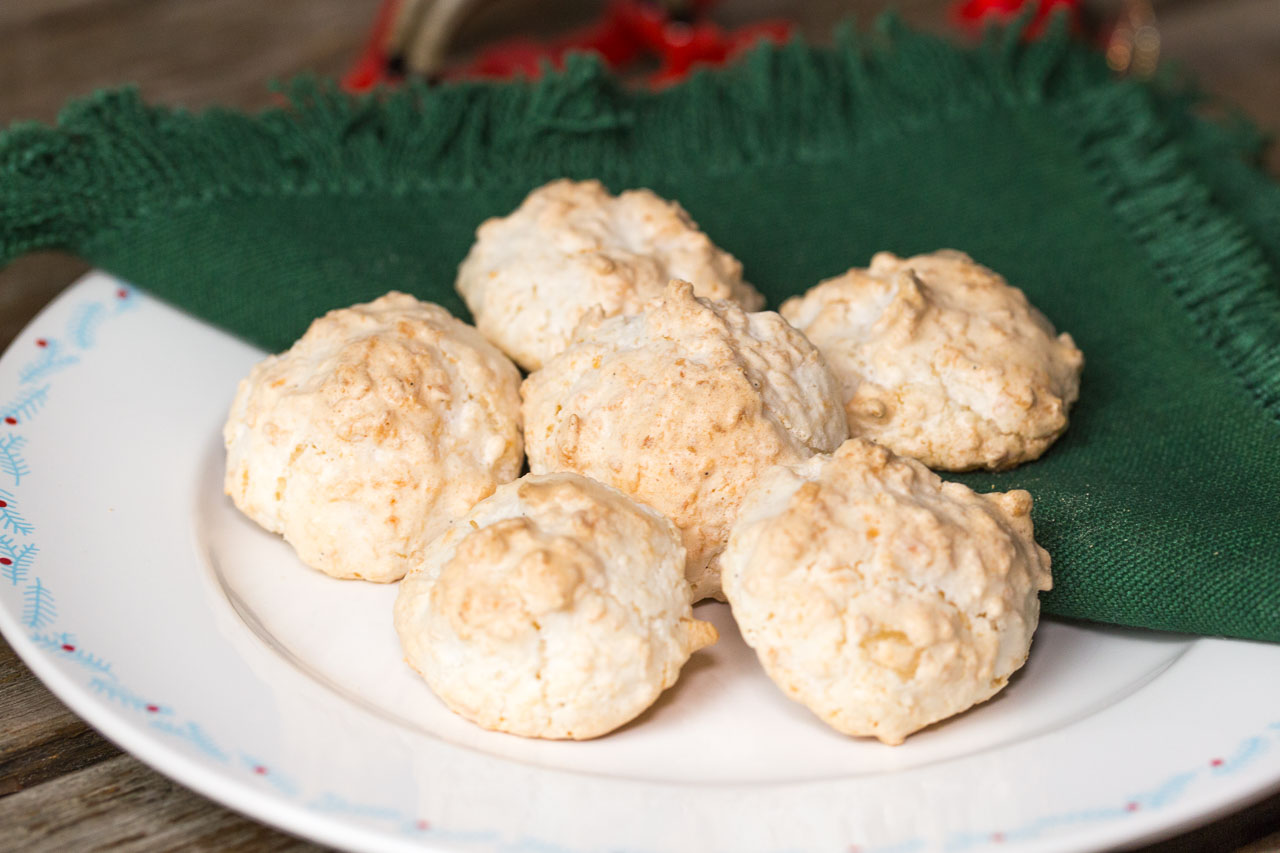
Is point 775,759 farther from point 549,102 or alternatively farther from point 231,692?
point 549,102

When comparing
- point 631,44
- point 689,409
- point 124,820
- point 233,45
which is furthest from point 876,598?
point 233,45

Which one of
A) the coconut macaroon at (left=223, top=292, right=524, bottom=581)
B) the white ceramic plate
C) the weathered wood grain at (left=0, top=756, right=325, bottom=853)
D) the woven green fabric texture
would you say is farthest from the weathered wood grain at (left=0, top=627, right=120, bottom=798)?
the woven green fabric texture

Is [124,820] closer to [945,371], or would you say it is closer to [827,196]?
[945,371]

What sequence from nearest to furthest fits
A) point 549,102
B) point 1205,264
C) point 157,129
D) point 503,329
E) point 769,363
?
point 769,363 → point 503,329 → point 1205,264 → point 157,129 → point 549,102

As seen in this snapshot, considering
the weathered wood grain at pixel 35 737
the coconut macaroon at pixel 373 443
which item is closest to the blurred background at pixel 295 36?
the coconut macaroon at pixel 373 443

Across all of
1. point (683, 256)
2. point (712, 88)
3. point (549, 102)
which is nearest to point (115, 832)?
point (683, 256)

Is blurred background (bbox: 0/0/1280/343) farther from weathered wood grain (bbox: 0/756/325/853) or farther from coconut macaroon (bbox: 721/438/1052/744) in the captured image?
weathered wood grain (bbox: 0/756/325/853)
